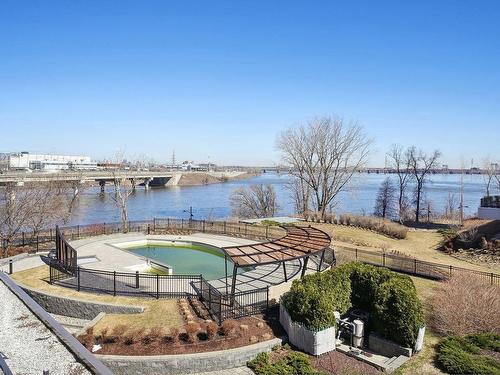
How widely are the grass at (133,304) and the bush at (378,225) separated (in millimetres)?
22492

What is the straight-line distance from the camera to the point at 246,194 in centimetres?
5481

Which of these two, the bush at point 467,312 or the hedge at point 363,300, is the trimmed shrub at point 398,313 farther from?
the bush at point 467,312

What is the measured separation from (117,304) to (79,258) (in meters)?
8.61

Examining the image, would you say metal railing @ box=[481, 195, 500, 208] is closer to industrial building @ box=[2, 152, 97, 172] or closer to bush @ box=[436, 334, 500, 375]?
bush @ box=[436, 334, 500, 375]

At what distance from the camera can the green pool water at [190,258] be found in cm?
2088

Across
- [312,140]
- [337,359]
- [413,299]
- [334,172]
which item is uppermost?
[312,140]

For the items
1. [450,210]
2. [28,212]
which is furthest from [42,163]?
[450,210]

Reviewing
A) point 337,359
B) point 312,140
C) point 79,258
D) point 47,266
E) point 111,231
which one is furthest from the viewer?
point 312,140

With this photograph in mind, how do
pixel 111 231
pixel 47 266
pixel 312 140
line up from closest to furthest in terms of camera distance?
pixel 47 266, pixel 111 231, pixel 312 140

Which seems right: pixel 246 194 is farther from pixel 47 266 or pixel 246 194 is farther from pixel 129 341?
pixel 129 341

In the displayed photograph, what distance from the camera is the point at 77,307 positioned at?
1489cm

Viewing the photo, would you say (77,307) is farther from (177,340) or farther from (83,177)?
(83,177)

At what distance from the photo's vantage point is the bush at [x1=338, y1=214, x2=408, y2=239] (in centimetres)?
3184

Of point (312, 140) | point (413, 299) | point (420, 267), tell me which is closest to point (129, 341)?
point (413, 299)
